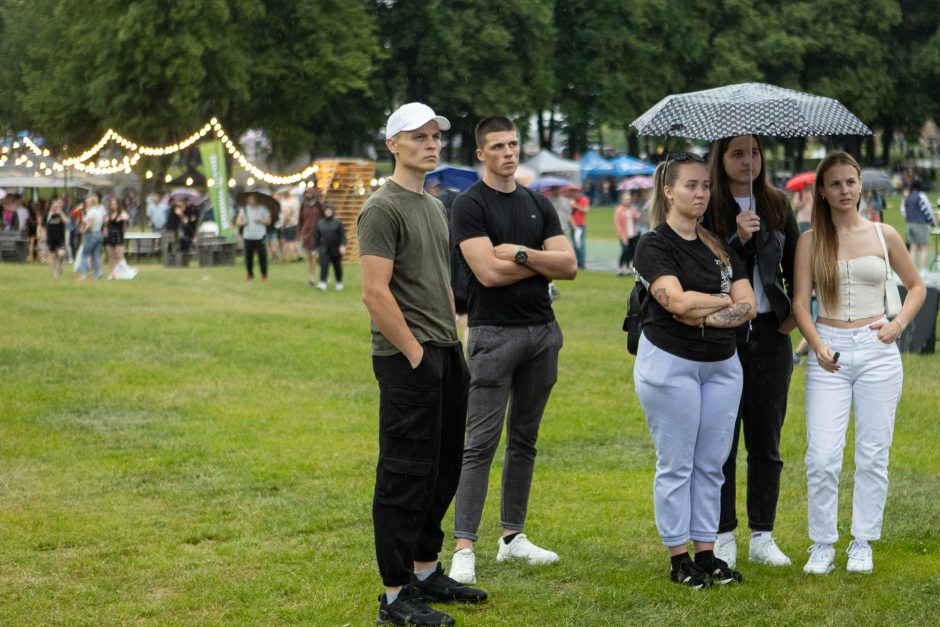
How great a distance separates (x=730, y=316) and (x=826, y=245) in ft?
2.49

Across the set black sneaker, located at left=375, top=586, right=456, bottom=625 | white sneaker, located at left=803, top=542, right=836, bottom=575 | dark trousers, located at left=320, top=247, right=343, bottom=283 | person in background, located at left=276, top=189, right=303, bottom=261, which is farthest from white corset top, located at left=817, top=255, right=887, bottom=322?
person in background, located at left=276, top=189, right=303, bottom=261

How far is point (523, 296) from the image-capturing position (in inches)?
245

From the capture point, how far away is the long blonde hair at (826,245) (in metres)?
6.21

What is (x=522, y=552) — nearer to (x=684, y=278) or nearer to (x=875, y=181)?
(x=684, y=278)

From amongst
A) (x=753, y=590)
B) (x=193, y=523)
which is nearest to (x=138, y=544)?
(x=193, y=523)

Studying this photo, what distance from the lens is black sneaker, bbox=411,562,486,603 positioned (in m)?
5.87

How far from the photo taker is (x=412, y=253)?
5.40 meters

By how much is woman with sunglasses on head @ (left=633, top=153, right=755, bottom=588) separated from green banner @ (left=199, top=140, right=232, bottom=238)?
3008 centimetres

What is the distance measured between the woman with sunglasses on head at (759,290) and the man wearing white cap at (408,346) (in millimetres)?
1428

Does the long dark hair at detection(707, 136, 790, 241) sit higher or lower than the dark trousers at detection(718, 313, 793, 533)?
higher

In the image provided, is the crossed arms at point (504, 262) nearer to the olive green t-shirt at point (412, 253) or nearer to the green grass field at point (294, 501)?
the olive green t-shirt at point (412, 253)

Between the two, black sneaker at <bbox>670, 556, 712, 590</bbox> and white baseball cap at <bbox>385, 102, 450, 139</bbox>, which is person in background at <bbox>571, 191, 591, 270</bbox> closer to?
black sneaker at <bbox>670, 556, 712, 590</bbox>

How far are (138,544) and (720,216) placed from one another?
138 inches

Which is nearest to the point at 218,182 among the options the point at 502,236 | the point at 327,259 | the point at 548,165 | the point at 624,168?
the point at 327,259
